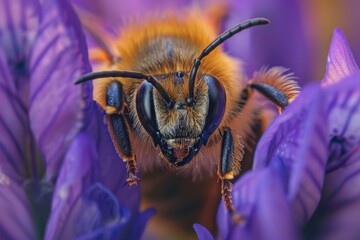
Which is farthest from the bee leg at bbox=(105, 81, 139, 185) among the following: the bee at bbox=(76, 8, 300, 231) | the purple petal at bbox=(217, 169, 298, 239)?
the purple petal at bbox=(217, 169, 298, 239)

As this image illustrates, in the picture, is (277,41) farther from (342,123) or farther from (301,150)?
(301,150)

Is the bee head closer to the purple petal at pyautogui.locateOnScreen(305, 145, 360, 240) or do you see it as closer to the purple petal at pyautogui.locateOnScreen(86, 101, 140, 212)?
the purple petal at pyautogui.locateOnScreen(86, 101, 140, 212)

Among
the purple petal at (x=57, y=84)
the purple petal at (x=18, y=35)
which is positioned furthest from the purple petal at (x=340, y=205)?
the purple petal at (x=18, y=35)

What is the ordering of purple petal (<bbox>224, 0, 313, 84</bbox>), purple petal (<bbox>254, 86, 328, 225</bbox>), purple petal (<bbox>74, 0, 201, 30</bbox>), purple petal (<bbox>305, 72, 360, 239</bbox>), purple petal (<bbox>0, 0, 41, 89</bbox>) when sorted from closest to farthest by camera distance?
purple petal (<bbox>254, 86, 328, 225</bbox>)
purple petal (<bbox>305, 72, 360, 239</bbox>)
purple petal (<bbox>0, 0, 41, 89</bbox>)
purple petal (<bbox>224, 0, 313, 84</bbox>)
purple petal (<bbox>74, 0, 201, 30</bbox>)

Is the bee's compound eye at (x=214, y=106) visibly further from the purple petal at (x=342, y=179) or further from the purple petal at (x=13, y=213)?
the purple petal at (x=13, y=213)

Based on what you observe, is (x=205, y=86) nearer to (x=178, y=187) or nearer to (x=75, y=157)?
(x=75, y=157)

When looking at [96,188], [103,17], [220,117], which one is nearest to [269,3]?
[103,17]
